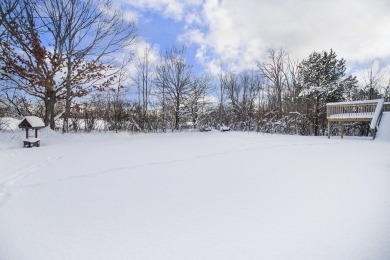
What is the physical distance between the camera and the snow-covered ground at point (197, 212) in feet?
4.73

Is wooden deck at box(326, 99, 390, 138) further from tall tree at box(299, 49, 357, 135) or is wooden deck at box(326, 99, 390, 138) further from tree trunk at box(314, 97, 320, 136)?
tall tree at box(299, 49, 357, 135)

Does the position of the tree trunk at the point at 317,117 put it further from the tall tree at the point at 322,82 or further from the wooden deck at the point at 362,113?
the wooden deck at the point at 362,113

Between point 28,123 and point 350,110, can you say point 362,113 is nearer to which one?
point 350,110

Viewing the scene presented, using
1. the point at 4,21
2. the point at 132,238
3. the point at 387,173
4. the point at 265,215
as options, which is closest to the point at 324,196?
the point at 265,215

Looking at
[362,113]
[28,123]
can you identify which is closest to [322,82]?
[362,113]

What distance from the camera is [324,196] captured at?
228 centimetres

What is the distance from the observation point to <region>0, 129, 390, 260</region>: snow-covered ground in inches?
56.7

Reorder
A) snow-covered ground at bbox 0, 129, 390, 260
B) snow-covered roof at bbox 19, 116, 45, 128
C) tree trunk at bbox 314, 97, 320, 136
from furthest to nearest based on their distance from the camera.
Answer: tree trunk at bbox 314, 97, 320, 136
snow-covered roof at bbox 19, 116, 45, 128
snow-covered ground at bbox 0, 129, 390, 260

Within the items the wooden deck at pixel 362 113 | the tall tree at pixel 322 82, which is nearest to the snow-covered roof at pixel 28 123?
A: the wooden deck at pixel 362 113

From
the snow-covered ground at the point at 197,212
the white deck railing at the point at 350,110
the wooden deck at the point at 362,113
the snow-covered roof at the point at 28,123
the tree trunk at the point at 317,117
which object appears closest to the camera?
the snow-covered ground at the point at 197,212

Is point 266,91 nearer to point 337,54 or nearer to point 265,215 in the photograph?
point 337,54

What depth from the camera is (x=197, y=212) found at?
6.52 ft

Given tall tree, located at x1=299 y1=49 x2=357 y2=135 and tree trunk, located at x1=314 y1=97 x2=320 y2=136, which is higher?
tall tree, located at x1=299 y1=49 x2=357 y2=135

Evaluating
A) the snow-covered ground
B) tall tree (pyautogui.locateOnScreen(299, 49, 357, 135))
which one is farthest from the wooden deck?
the snow-covered ground
